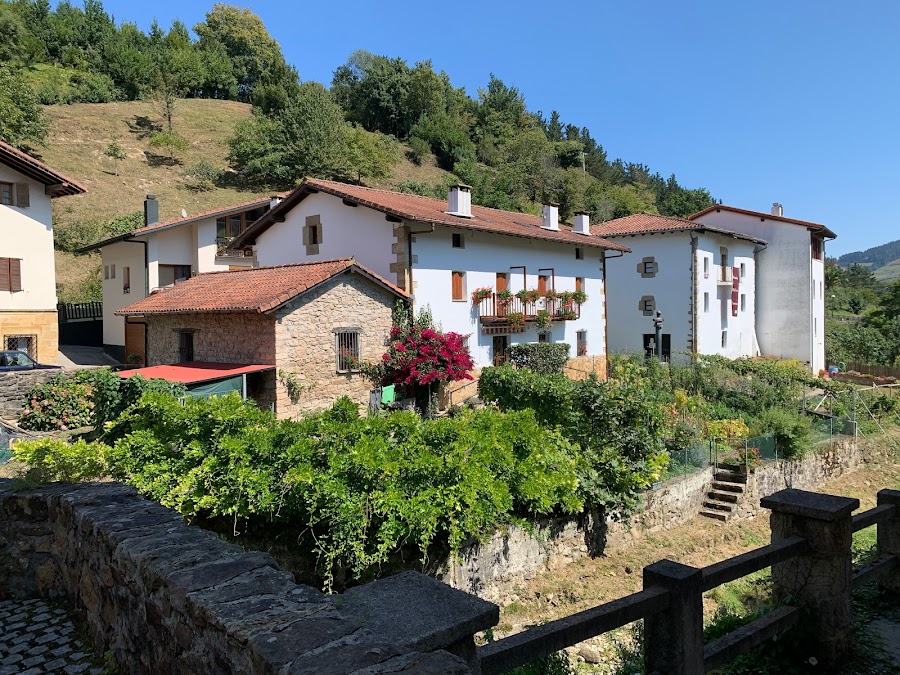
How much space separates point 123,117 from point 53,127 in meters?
9.17

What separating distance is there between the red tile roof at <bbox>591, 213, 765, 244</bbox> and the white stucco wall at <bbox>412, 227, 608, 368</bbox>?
582 cm

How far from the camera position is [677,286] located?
1238 inches

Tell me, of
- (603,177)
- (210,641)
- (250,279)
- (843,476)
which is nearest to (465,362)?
(250,279)

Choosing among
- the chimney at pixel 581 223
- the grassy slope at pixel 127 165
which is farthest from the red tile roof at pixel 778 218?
the grassy slope at pixel 127 165

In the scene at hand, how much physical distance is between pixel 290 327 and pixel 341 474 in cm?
909

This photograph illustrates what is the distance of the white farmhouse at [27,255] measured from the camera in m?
21.7

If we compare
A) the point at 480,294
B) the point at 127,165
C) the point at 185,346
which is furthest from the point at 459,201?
the point at 127,165

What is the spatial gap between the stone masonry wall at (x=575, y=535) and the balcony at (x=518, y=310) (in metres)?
9.83

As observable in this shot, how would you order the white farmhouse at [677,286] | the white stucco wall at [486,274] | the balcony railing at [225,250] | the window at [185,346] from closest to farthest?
the window at [185,346]
the white stucco wall at [486,274]
the balcony railing at [225,250]
the white farmhouse at [677,286]

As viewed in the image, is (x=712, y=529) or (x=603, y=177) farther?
(x=603, y=177)

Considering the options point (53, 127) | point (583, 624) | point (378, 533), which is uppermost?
point (53, 127)

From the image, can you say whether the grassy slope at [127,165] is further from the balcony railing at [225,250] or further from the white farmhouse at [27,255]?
the balcony railing at [225,250]

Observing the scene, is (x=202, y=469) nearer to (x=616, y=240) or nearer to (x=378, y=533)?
(x=378, y=533)

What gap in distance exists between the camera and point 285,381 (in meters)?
16.0
